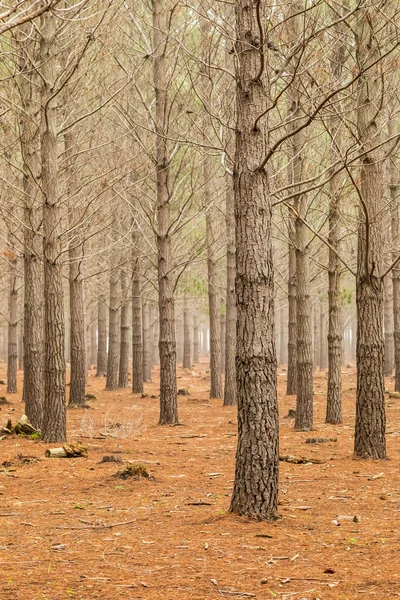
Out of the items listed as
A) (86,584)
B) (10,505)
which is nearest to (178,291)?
(10,505)

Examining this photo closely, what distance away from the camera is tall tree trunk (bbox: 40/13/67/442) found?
945cm

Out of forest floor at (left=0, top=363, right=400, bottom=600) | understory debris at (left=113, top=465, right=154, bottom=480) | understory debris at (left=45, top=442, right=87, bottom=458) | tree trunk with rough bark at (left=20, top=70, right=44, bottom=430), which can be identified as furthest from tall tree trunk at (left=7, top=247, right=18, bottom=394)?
understory debris at (left=113, top=465, right=154, bottom=480)

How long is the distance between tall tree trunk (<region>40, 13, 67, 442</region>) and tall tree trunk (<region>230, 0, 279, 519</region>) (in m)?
4.45

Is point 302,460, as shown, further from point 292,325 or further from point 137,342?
point 137,342

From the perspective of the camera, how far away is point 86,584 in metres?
4.02

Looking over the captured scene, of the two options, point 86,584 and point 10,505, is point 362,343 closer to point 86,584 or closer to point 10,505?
point 10,505

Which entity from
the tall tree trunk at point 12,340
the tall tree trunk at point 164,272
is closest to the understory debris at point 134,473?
the tall tree trunk at point 164,272

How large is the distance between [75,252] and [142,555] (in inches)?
490

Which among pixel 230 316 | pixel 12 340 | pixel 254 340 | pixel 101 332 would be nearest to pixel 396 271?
pixel 230 316

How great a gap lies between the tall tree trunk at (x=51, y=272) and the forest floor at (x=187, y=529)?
1.71 ft

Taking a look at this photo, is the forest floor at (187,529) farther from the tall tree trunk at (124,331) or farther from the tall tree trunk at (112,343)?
the tall tree trunk at (112,343)

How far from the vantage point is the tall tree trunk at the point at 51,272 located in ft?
31.0

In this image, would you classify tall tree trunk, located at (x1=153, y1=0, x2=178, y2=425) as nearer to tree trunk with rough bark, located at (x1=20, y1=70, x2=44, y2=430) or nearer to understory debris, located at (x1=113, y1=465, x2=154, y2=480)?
tree trunk with rough bark, located at (x1=20, y1=70, x2=44, y2=430)

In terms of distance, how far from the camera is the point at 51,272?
31.1 feet
